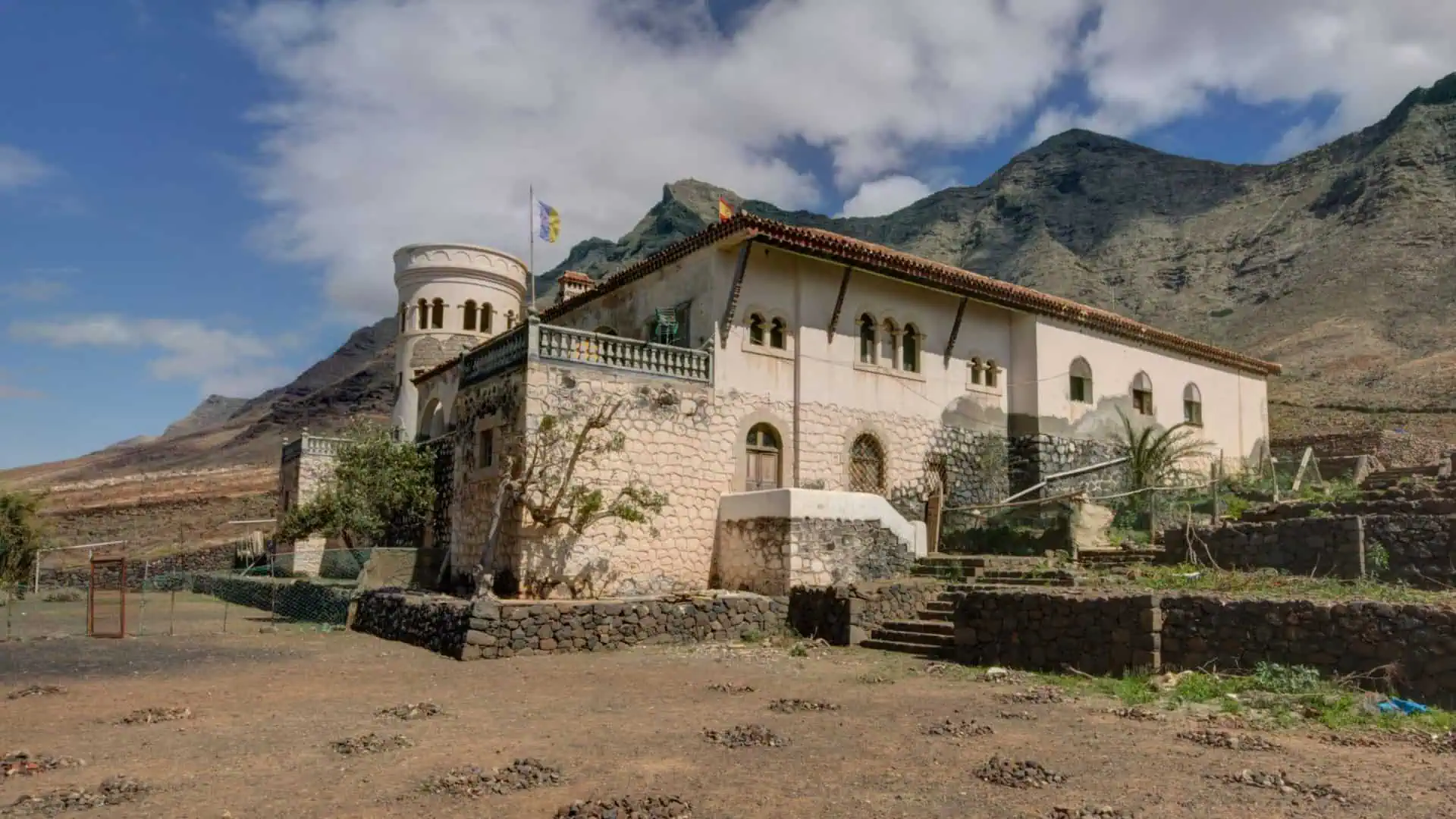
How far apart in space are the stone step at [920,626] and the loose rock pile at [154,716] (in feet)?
32.2

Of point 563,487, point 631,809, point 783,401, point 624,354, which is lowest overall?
point 631,809

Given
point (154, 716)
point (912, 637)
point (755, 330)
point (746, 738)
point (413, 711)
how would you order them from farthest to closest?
point (755, 330) → point (912, 637) → point (413, 711) → point (154, 716) → point (746, 738)

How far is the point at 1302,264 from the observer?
64312 mm

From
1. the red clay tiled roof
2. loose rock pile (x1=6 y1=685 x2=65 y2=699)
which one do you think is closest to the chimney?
the red clay tiled roof

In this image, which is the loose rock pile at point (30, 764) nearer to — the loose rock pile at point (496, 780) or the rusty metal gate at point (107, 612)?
the loose rock pile at point (496, 780)

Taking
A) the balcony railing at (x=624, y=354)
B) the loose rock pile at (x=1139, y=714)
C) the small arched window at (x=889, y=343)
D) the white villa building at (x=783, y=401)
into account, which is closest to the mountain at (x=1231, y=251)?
the white villa building at (x=783, y=401)

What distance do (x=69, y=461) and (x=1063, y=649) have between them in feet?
363

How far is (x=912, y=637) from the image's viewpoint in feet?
49.2

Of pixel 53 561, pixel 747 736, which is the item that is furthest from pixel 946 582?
pixel 53 561

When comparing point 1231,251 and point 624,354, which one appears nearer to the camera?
point 624,354

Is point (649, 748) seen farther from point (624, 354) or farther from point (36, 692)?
point (624, 354)

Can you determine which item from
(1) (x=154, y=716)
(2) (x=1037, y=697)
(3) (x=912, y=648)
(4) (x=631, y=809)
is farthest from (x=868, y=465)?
(4) (x=631, y=809)

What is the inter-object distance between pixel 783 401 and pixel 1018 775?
14268mm

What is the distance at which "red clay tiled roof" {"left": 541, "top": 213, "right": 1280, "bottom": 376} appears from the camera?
64.8ft
